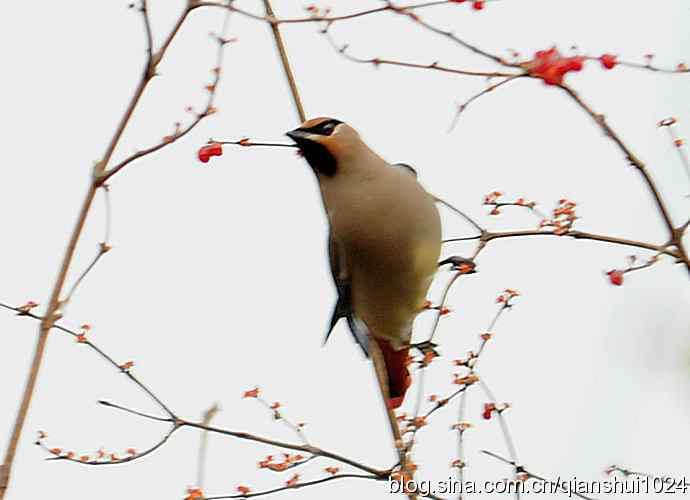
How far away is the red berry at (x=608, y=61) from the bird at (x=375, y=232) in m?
1.03

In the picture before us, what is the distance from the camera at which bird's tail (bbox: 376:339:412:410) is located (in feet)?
8.38

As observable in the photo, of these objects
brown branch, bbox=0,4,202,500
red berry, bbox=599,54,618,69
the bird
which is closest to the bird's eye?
the bird

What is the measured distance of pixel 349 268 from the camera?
2.62 meters

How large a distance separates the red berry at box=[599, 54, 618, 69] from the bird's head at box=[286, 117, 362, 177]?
1.03m

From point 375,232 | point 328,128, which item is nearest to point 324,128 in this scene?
point 328,128

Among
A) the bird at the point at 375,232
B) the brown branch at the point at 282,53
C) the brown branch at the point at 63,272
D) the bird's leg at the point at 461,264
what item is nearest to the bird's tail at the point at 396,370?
the bird at the point at 375,232

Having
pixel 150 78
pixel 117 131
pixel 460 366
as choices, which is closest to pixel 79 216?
pixel 117 131

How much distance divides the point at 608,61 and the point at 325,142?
3.74 feet

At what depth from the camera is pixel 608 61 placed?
1445mm

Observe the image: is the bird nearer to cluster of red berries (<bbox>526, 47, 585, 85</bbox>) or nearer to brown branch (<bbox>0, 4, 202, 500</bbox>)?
brown branch (<bbox>0, 4, 202, 500</bbox>)

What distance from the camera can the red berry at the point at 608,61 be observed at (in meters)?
1.43

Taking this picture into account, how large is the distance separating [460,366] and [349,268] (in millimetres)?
847

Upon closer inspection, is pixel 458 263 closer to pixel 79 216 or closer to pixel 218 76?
pixel 218 76

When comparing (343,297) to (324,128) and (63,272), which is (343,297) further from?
(63,272)
